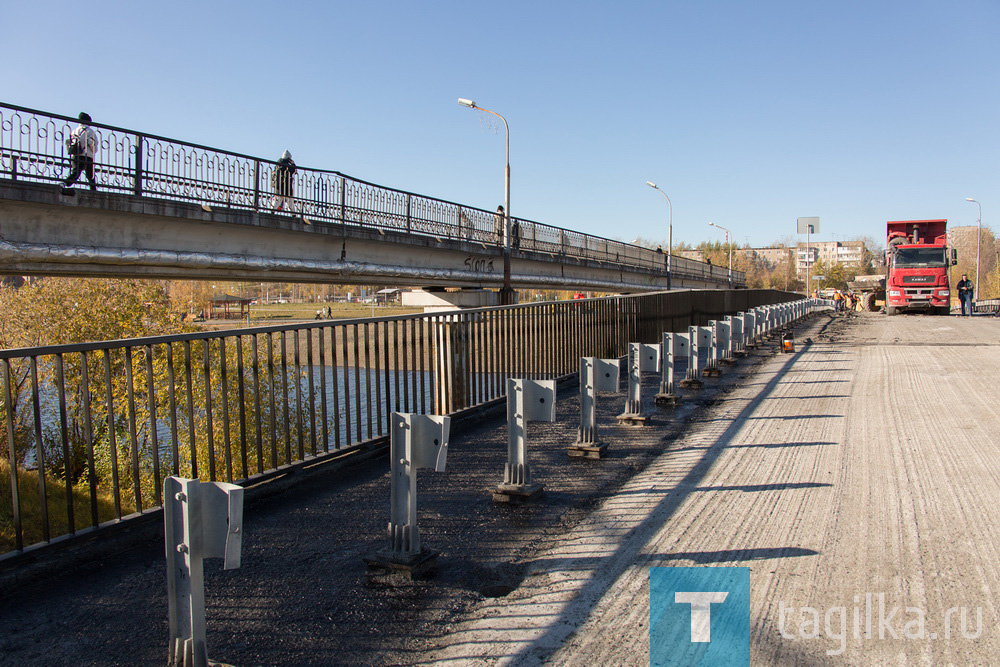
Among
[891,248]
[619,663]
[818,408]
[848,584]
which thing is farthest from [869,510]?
[891,248]

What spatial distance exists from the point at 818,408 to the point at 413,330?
223 inches

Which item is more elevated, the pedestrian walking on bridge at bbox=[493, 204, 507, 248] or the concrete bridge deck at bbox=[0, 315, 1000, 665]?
the pedestrian walking on bridge at bbox=[493, 204, 507, 248]

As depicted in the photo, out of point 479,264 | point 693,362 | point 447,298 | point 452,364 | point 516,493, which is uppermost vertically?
point 479,264

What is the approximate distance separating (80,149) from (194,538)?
1434 cm

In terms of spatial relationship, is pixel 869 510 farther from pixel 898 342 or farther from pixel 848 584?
pixel 898 342

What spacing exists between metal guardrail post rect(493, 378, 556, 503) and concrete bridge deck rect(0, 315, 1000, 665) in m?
0.20

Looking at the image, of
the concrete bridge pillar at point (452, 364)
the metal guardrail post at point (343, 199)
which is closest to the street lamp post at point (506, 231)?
the metal guardrail post at point (343, 199)

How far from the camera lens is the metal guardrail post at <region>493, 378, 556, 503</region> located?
5562 mm

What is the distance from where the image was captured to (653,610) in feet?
11.9

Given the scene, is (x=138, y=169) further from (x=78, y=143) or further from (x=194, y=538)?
(x=194, y=538)

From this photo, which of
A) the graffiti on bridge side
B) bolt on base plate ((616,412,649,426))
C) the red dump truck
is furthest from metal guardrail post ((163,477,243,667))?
the red dump truck

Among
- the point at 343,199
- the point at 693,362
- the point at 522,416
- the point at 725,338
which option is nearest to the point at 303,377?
the point at 522,416

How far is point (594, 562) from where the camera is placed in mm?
4266

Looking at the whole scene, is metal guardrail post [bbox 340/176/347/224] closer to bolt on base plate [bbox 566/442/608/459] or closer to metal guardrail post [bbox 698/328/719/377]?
metal guardrail post [bbox 698/328/719/377]
